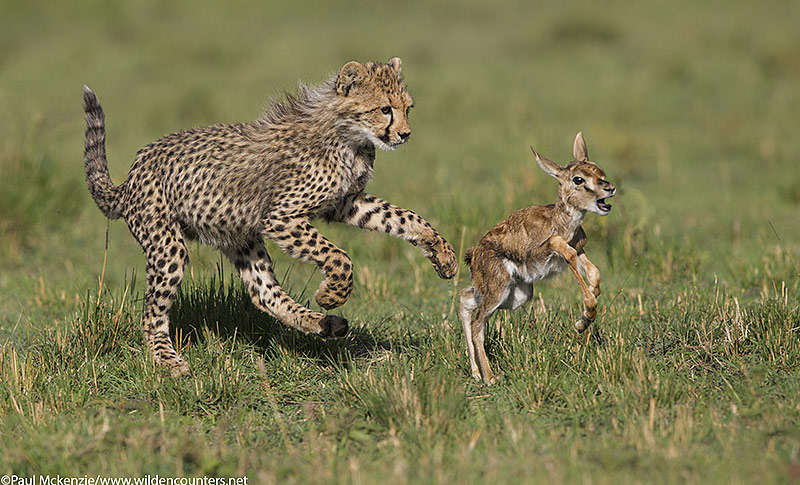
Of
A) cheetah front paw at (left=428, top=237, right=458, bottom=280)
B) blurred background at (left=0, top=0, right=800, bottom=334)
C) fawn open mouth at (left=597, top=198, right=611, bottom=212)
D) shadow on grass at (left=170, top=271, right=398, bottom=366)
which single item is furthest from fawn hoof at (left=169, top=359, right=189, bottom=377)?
fawn open mouth at (left=597, top=198, right=611, bottom=212)

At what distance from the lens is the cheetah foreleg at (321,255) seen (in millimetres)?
4816

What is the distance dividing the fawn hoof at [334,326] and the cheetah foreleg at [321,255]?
0.23 ft

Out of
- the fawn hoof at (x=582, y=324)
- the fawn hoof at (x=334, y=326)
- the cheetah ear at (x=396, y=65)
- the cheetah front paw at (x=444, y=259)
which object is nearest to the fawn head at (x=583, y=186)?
the fawn hoof at (x=582, y=324)

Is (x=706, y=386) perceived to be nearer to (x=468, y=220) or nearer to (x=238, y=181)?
(x=238, y=181)

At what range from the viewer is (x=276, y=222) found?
4.97 m

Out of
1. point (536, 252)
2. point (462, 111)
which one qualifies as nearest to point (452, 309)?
point (536, 252)

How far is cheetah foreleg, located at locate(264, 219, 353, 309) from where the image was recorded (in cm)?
482

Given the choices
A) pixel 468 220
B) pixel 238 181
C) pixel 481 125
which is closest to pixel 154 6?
pixel 481 125

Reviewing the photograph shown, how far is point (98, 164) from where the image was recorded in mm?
5672

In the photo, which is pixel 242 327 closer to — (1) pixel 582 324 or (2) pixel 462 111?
(1) pixel 582 324

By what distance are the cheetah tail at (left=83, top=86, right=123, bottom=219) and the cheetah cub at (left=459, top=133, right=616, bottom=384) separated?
2.10 m

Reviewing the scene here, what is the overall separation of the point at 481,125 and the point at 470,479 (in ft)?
30.3

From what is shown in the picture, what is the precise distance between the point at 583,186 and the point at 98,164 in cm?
284

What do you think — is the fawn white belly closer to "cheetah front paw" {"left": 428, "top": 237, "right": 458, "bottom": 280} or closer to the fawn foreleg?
the fawn foreleg
